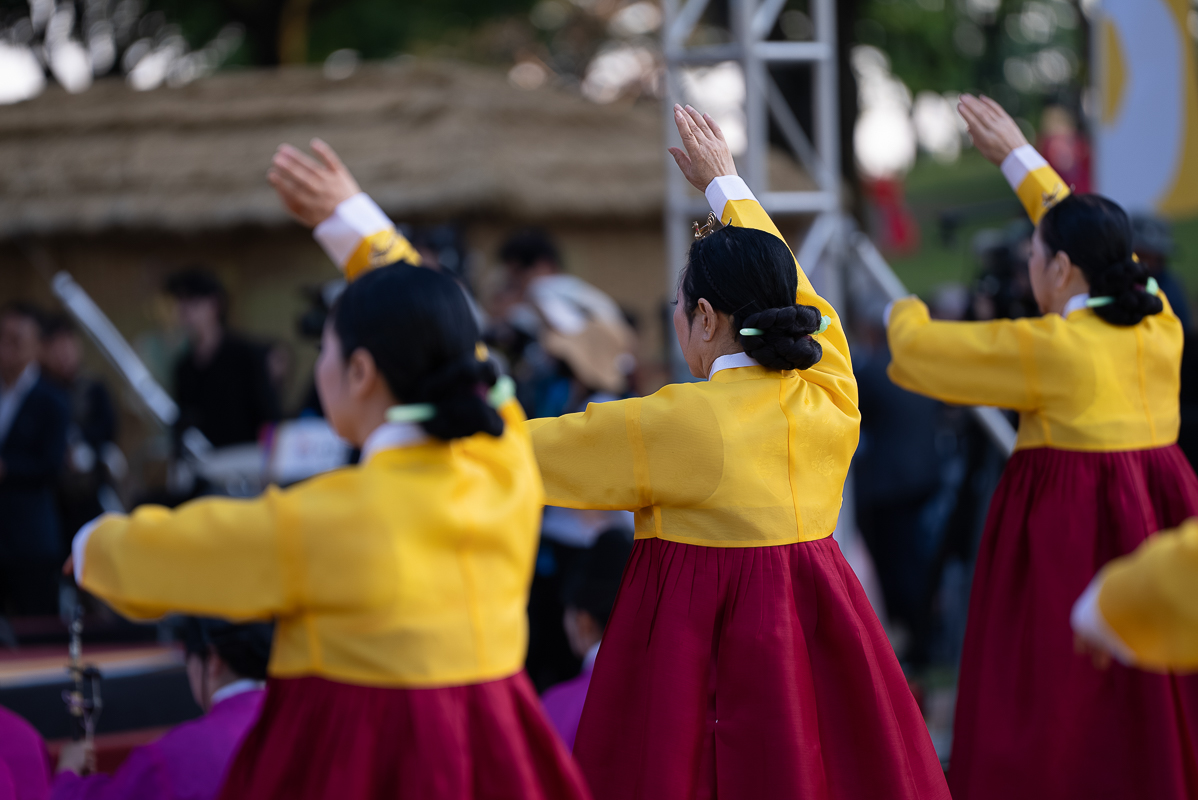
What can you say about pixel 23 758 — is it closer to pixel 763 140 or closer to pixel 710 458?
pixel 710 458

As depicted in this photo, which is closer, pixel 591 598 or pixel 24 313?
pixel 591 598

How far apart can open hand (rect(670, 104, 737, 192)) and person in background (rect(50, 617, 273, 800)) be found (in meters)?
1.21

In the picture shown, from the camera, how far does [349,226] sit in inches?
74.7

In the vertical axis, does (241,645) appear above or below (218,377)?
above

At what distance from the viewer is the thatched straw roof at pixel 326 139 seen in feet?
23.9

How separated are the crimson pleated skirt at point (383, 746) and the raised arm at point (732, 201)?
37.1 inches

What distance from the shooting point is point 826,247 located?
4.44m

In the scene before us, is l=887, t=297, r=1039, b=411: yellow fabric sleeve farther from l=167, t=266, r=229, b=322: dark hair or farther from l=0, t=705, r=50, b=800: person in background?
l=167, t=266, r=229, b=322: dark hair

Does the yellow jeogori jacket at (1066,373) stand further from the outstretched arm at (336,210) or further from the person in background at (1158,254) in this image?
the person in background at (1158,254)

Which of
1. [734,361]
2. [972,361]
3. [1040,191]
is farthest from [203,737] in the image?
[1040,191]

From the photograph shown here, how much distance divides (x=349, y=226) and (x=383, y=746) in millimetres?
863

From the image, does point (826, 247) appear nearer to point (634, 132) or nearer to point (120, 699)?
point (120, 699)

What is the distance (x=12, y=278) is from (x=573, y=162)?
389 centimetres

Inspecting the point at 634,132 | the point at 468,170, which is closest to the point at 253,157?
the point at 468,170
